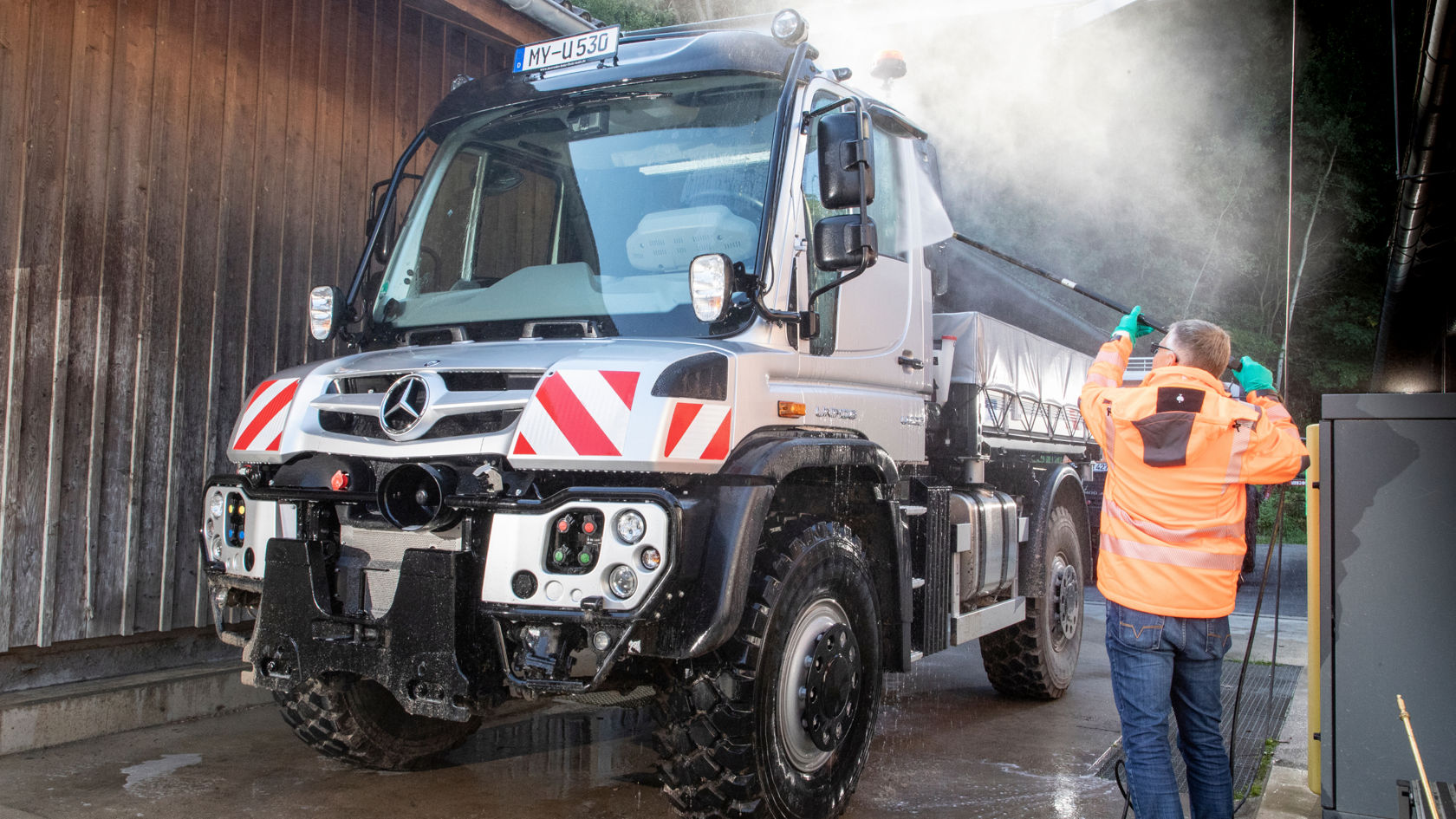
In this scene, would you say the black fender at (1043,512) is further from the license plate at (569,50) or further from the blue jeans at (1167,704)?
the license plate at (569,50)

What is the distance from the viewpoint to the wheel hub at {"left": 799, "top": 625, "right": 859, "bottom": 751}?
12.9 feet

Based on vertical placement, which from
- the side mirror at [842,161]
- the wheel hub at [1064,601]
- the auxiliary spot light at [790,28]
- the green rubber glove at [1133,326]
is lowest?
the wheel hub at [1064,601]

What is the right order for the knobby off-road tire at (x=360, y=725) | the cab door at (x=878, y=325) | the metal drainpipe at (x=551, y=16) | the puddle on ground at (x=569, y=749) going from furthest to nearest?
the metal drainpipe at (x=551, y=16) < the puddle on ground at (x=569, y=749) < the knobby off-road tire at (x=360, y=725) < the cab door at (x=878, y=325)

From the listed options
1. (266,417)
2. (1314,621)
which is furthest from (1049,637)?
(266,417)

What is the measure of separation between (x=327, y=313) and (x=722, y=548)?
2167 mm

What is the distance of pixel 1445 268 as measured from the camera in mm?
9016

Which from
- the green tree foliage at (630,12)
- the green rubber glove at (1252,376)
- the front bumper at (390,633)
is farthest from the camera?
the green tree foliage at (630,12)

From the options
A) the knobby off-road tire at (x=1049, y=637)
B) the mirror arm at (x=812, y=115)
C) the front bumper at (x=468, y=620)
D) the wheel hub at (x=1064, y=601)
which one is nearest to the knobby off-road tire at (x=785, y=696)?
the front bumper at (x=468, y=620)

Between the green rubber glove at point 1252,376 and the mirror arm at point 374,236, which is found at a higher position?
the mirror arm at point 374,236

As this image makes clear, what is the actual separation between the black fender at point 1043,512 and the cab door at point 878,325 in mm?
1671

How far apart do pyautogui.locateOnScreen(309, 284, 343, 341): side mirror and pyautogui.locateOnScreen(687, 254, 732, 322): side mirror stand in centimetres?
171

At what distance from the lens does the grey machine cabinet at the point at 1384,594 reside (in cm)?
289

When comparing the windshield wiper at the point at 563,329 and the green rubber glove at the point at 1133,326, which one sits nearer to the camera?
the windshield wiper at the point at 563,329

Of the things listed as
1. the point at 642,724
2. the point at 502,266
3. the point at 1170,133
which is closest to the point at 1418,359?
the point at 642,724
